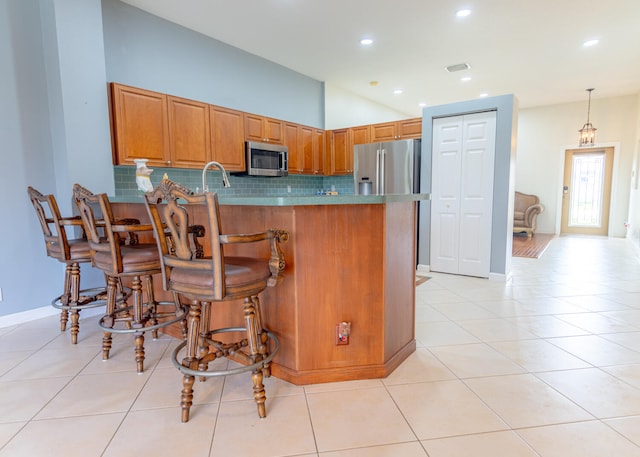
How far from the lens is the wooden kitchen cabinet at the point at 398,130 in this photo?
5.10 metres

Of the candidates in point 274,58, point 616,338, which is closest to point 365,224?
point 616,338

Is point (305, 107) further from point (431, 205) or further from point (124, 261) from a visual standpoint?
point (124, 261)

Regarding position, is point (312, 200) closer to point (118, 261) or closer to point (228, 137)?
point (118, 261)

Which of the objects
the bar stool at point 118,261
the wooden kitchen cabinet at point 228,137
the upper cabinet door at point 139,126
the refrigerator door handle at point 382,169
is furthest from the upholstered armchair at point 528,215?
the bar stool at point 118,261

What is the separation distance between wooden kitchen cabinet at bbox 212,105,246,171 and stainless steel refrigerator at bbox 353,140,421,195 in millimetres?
1823

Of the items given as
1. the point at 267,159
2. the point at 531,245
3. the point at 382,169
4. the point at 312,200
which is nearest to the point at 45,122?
the point at 267,159

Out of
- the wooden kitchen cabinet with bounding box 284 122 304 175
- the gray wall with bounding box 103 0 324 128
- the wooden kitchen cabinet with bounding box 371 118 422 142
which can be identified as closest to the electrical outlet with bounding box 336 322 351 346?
the gray wall with bounding box 103 0 324 128

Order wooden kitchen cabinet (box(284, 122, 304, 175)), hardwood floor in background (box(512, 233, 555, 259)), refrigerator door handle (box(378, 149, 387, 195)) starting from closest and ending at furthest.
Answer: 1. refrigerator door handle (box(378, 149, 387, 195))
2. wooden kitchen cabinet (box(284, 122, 304, 175))
3. hardwood floor in background (box(512, 233, 555, 259))

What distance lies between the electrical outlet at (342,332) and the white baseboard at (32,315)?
2441mm

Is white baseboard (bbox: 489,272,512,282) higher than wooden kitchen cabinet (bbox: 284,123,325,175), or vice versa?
wooden kitchen cabinet (bbox: 284,123,325,175)

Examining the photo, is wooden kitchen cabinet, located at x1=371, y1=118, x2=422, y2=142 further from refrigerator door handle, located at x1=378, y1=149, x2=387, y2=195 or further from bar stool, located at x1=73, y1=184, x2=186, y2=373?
bar stool, located at x1=73, y1=184, x2=186, y2=373

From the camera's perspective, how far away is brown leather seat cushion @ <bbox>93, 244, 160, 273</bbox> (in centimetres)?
205

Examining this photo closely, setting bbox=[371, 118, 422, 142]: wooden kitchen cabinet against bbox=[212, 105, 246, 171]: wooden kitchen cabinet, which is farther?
bbox=[371, 118, 422, 142]: wooden kitchen cabinet

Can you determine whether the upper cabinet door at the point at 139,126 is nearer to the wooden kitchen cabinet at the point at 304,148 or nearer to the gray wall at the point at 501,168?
the wooden kitchen cabinet at the point at 304,148
